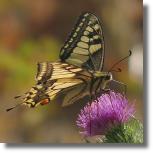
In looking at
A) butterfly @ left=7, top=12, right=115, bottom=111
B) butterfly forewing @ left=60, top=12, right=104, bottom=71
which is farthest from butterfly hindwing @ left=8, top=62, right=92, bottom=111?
butterfly forewing @ left=60, top=12, right=104, bottom=71

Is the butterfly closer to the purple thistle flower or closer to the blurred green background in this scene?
the purple thistle flower

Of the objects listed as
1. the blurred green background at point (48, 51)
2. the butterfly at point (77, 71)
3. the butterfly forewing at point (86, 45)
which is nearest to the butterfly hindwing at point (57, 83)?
the butterfly at point (77, 71)

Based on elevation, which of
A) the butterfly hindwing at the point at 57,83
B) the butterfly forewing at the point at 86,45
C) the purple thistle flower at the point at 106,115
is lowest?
the purple thistle flower at the point at 106,115

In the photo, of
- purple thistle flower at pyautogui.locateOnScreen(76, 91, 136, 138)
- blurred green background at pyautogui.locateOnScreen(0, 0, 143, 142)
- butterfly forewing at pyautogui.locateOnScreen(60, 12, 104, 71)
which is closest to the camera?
purple thistle flower at pyautogui.locateOnScreen(76, 91, 136, 138)

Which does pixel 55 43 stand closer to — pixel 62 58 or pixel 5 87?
pixel 5 87

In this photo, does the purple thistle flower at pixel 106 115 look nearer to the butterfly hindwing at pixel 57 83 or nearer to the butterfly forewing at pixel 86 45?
the butterfly hindwing at pixel 57 83

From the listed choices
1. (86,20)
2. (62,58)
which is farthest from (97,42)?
(62,58)
